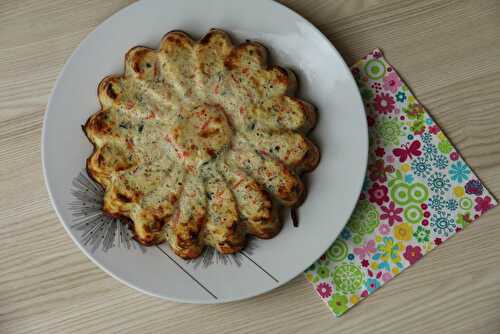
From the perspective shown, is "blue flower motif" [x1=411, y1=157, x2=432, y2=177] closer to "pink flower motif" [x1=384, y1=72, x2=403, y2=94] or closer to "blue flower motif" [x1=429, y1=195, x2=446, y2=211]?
"blue flower motif" [x1=429, y1=195, x2=446, y2=211]

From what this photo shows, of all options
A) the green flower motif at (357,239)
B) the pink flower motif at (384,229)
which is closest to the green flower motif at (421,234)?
the pink flower motif at (384,229)

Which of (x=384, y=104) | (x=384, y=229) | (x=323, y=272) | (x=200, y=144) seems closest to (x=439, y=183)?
(x=384, y=229)

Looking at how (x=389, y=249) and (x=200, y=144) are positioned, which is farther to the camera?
(x=389, y=249)

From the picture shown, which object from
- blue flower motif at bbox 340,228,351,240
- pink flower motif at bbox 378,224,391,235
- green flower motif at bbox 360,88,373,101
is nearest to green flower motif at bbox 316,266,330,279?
blue flower motif at bbox 340,228,351,240

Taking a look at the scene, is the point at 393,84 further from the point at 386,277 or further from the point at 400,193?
the point at 386,277

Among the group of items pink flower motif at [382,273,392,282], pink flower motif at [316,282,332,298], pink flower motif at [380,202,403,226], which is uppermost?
pink flower motif at [380,202,403,226]

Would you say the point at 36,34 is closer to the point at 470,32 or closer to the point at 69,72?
the point at 69,72

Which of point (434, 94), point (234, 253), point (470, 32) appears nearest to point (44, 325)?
point (234, 253)
